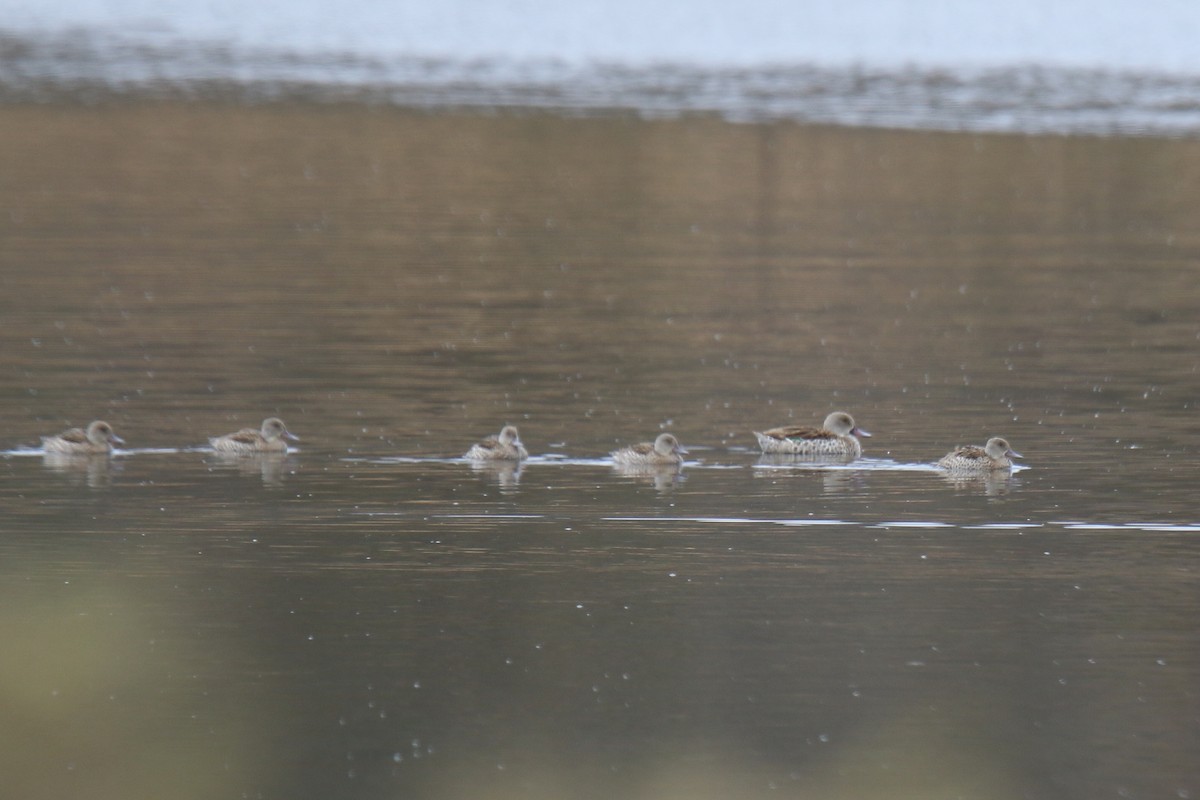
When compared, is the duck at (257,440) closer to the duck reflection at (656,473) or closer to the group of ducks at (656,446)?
the group of ducks at (656,446)

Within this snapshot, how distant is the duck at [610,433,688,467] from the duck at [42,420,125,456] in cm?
320

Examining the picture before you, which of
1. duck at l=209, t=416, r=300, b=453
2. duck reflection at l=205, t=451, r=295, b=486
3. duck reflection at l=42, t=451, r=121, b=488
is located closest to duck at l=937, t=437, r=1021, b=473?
duck reflection at l=205, t=451, r=295, b=486

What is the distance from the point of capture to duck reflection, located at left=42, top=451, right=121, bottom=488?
542 inches

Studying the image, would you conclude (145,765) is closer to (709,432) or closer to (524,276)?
(709,432)

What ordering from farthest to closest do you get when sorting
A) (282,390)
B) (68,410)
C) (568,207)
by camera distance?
(568,207)
(282,390)
(68,410)

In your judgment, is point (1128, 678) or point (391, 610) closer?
point (1128, 678)

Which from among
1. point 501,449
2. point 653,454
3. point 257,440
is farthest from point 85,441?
point 653,454

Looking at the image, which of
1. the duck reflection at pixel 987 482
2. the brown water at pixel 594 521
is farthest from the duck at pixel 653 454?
the duck reflection at pixel 987 482

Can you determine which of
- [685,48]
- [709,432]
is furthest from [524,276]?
[685,48]

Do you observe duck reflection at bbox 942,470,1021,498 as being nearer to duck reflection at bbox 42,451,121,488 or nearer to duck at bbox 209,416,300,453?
duck at bbox 209,416,300,453

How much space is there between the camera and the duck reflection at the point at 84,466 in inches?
542

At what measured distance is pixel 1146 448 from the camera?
14.9 meters

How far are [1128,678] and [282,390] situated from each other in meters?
9.25

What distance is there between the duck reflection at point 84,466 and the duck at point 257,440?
0.67 m
